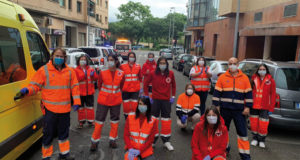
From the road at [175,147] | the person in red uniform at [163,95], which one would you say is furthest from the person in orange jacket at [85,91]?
the person in red uniform at [163,95]

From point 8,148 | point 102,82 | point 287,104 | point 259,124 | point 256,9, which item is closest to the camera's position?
point 8,148

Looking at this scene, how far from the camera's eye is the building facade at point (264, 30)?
47.2 ft

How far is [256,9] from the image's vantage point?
765 inches

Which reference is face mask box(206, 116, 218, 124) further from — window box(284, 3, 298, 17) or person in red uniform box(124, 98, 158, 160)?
window box(284, 3, 298, 17)

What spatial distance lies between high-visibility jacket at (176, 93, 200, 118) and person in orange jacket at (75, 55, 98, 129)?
6.88 ft

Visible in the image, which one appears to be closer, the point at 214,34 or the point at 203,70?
the point at 203,70

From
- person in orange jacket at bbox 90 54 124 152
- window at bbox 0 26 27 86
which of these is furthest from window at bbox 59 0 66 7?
window at bbox 0 26 27 86

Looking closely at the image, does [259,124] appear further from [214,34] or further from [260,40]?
[214,34]

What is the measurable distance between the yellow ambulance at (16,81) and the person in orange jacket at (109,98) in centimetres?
101

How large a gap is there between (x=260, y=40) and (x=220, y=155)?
1938 cm

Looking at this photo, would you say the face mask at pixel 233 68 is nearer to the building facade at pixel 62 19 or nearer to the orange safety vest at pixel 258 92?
the orange safety vest at pixel 258 92

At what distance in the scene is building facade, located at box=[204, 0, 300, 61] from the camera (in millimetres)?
14391

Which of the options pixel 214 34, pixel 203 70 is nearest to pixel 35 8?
pixel 203 70

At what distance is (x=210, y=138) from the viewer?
11.8 feet
